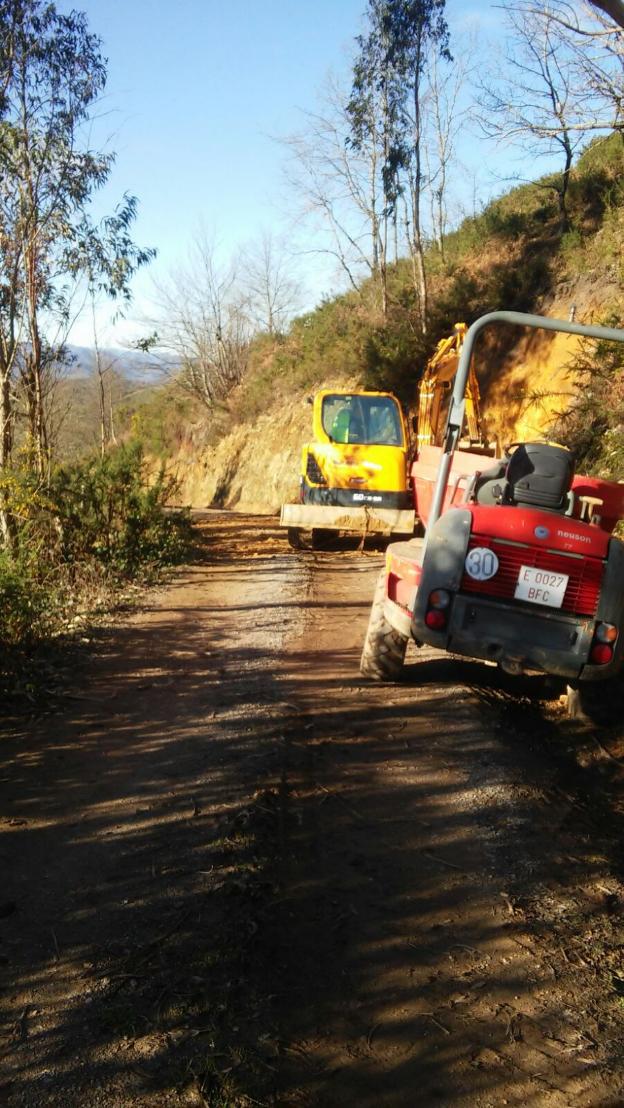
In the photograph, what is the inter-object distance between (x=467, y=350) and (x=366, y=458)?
8547mm

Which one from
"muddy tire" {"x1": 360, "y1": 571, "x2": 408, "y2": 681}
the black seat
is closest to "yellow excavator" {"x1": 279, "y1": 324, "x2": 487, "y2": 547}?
"muddy tire" {"x1": 360, "y1": 571, "x2": 408, "y2": 681}

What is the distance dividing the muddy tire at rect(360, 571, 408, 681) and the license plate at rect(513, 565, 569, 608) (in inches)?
55.0

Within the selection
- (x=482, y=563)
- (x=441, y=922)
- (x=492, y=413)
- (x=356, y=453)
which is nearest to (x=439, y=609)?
(x=482, y=563)

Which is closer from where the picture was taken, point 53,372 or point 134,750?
point 134,750

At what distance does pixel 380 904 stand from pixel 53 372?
21.4 m

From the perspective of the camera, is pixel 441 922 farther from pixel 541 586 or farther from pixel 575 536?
pixel 575 536

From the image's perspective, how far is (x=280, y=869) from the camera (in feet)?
13.5

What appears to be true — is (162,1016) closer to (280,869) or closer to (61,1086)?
(61,1086)

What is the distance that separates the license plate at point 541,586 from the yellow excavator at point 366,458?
25.4ft

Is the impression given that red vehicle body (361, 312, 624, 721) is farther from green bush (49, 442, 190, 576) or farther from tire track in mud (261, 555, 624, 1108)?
green bush (49, 442, 190, 576)

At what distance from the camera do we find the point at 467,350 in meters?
5.80

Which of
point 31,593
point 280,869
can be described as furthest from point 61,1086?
point 31,593

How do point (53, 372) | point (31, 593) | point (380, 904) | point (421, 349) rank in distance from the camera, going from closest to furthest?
point (380, 904), point (31, 593), point (53, 372), point (421, 349)

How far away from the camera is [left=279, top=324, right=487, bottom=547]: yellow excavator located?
45.0 feet
